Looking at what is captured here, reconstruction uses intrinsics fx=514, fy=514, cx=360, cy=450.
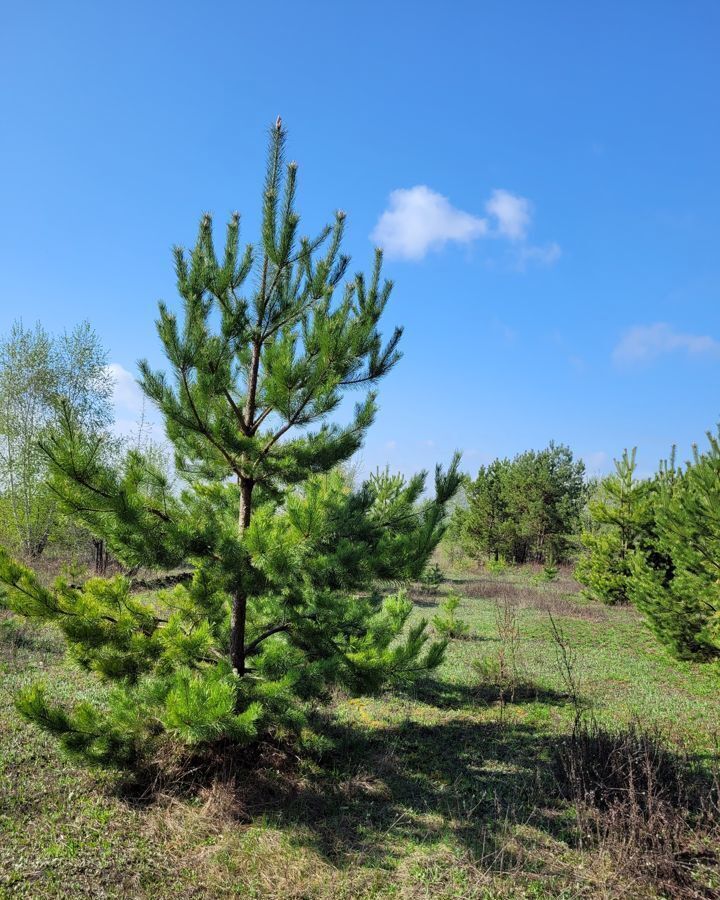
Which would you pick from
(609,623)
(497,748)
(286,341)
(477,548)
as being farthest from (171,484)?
(477,548)

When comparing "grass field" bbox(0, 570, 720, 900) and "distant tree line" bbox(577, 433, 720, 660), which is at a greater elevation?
"distant tree line" bbox(577, 433, 720, 660)

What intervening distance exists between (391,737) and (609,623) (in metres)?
10.3

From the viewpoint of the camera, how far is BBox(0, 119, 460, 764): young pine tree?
3.57 m

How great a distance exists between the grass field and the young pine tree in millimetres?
514

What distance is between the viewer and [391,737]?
598 cm

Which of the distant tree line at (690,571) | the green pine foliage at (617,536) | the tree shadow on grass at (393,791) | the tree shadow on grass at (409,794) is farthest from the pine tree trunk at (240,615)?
the green pine foliage at (617,536)

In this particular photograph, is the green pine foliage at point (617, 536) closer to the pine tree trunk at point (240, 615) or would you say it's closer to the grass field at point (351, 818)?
the grass field at point (351, 818)

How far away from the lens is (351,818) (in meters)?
4.22

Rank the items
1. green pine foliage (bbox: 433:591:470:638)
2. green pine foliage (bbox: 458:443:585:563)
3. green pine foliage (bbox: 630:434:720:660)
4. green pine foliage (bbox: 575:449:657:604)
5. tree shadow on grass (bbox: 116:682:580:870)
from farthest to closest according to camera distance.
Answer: green pine foliage (bbox: 458:443:585:563)
green pine foliage (bbox: 575:449:657:604)
green pine foliage (bbox: 433:591:470:638)
green pine foliage (bbox: 630:434:720:660)
tree shadow on grass (bbox: 116:682:580:870)

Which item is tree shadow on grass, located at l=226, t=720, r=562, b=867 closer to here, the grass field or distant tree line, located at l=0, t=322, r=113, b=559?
the grass field

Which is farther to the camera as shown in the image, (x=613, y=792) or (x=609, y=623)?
(x=609, y=623)

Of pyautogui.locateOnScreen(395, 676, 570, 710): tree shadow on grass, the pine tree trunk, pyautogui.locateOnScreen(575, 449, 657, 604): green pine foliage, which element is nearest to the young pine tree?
the pine tree trunk

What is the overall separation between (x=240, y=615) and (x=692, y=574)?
787cm

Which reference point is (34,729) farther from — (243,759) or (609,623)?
(609,623)
